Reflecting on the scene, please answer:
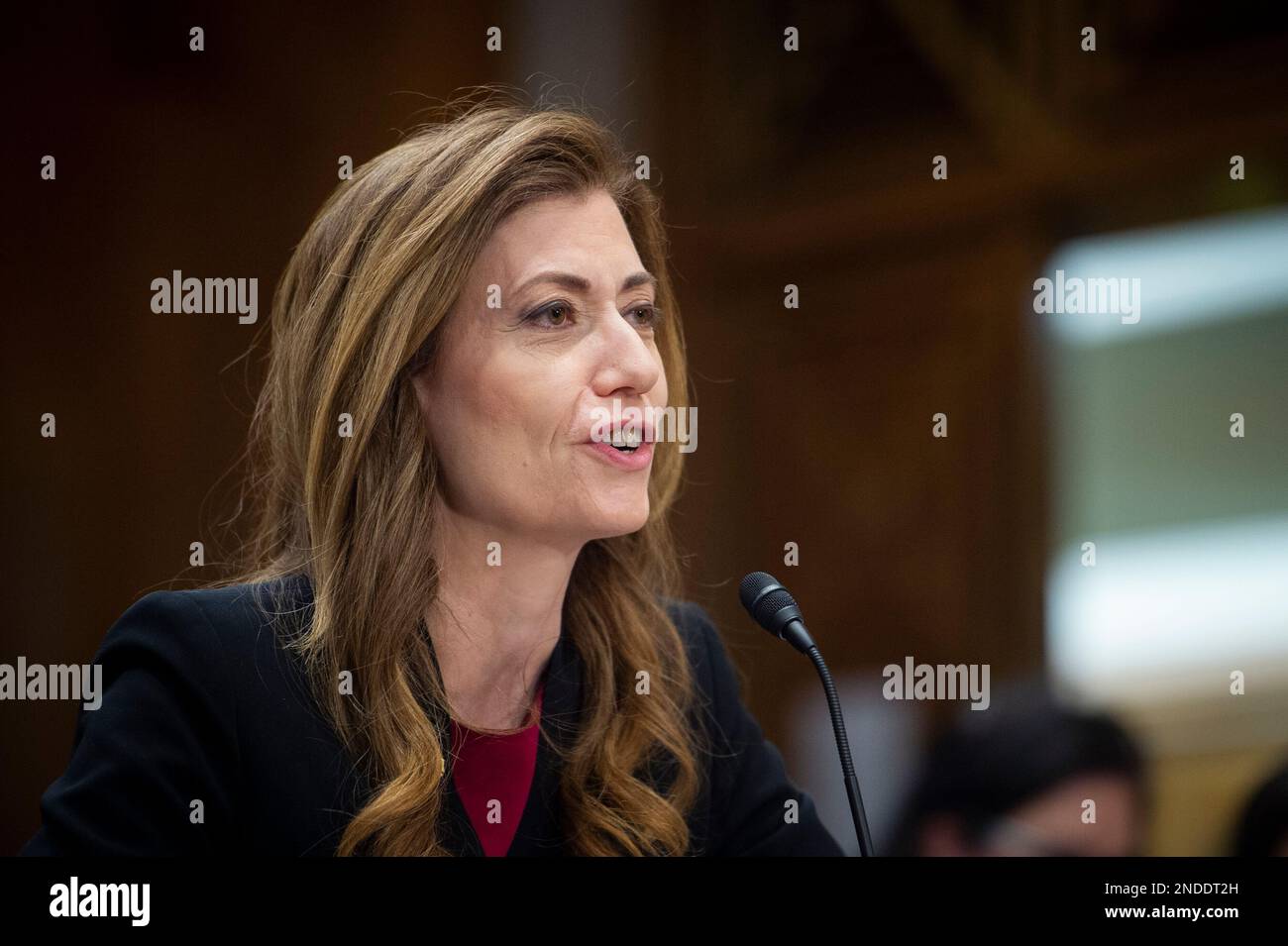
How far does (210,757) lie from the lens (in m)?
1.41

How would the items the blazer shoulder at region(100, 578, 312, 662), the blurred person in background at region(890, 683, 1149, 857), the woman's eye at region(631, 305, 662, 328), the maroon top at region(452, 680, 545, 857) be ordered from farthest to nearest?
1. the blurred person in background at region(890, 683, 1149, 857)
2. the woman's eye at region(631, 305, 662, 328)
3. the maroon top at region(452, 680, 545, 857)
4. the blazer shoulder at region(100, 578, 312, 662)

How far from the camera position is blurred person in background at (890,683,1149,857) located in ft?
6.10

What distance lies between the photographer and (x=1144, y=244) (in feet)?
10.5

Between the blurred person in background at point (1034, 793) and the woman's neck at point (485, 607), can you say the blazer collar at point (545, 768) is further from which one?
the blurred person in background at point (1034, 793)

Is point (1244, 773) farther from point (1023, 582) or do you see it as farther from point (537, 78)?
point (537, 78)

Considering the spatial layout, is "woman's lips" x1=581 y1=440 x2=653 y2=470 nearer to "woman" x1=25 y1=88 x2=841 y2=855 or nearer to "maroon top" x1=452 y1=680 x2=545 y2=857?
"woman" x1=25 y1=88 x2=841 y2=855

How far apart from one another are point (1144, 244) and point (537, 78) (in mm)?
1732

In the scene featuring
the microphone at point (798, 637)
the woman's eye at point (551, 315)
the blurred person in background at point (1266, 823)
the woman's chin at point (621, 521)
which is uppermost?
the woman's eye at point (551, 315)

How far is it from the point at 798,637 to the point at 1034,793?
78cm

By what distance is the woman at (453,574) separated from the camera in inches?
57.0

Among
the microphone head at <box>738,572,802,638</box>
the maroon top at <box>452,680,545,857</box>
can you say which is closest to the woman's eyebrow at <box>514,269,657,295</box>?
the microphone head at <box>738,572,802,638</box>

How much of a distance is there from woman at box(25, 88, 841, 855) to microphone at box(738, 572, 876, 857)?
0.22m

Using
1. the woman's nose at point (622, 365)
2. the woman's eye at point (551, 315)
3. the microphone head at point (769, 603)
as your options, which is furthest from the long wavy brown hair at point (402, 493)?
the microphone head at point (769, 603)
